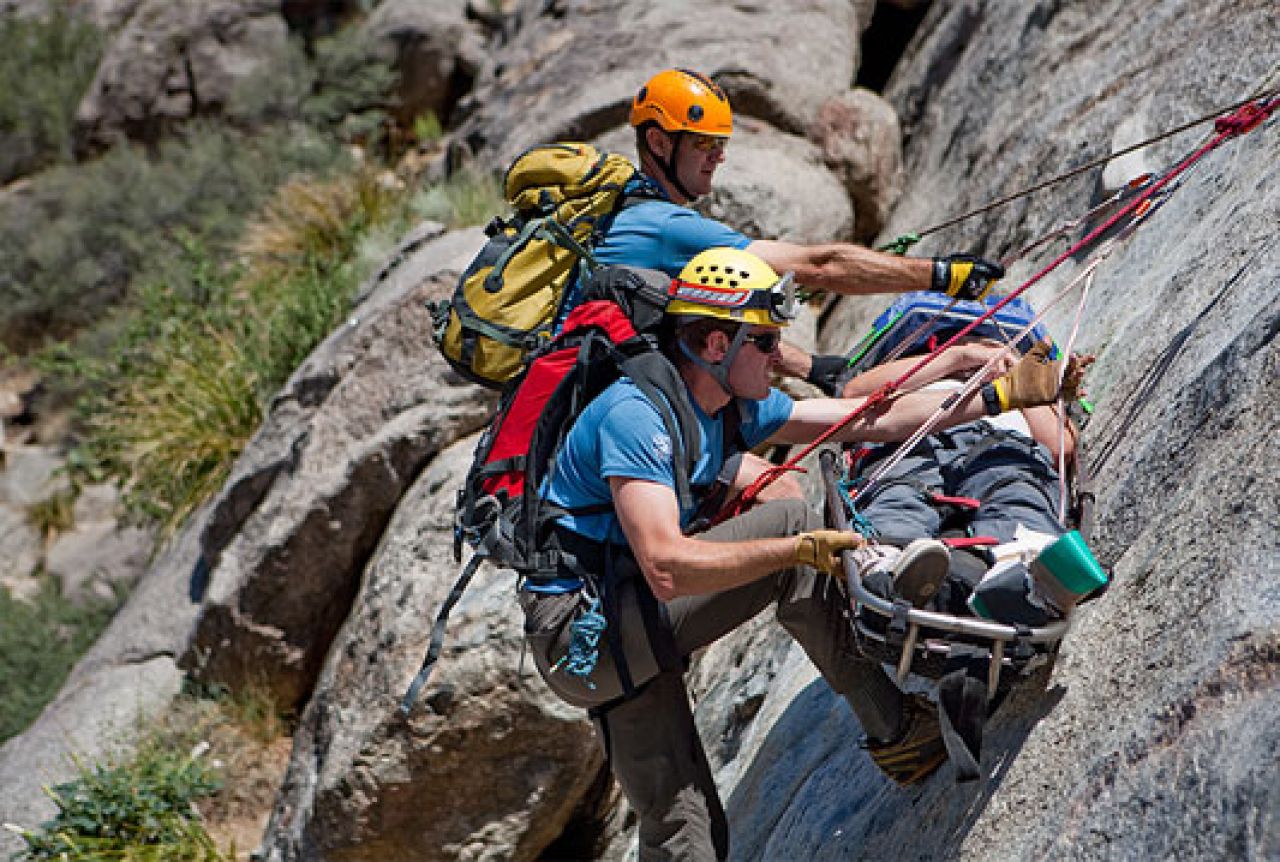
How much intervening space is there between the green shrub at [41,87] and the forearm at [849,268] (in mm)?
16209

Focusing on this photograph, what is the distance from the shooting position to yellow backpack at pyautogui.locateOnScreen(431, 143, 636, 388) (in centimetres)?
510

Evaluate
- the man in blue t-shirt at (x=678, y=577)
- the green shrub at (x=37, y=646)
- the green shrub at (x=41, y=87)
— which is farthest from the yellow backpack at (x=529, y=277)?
the green shrub at (x=41, y=87)

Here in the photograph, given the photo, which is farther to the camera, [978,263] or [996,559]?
[978,263]

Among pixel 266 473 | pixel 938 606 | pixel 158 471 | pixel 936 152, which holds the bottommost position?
pixel 158 471

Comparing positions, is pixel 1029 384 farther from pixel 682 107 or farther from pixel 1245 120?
pixel 682 107

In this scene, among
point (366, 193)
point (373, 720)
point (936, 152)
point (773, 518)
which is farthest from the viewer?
point (366, 193)

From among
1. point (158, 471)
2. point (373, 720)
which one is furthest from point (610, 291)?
point (158, 471)

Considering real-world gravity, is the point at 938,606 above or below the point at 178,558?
above

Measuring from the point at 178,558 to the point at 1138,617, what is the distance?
289 inches

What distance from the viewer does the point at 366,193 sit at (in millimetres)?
11672

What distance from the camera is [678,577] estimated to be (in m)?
3.76

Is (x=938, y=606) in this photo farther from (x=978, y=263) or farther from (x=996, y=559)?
(x=978, y=263)

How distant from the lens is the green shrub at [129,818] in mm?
7918

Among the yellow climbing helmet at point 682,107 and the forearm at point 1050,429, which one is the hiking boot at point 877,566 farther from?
the yellow climbing helmet at point 682,107
